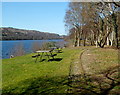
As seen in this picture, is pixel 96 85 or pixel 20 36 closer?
pixel 96 85

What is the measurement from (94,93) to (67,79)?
1.96 m

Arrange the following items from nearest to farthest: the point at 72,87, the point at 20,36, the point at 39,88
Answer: the point at 72,87 < the point at 39,88 < the point at 20,36

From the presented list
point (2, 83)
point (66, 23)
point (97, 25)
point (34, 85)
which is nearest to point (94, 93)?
point (34, 85)

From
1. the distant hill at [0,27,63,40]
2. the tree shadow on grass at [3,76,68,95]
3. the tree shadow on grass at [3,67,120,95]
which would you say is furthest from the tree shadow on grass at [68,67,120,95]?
the distant hill at [0,27,63,40]

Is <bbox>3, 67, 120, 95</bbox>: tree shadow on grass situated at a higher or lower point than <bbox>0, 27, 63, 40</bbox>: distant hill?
lower

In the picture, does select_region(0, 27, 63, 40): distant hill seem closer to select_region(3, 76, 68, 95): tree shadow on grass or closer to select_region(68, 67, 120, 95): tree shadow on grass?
select_region(3, 76, 68, 95): tree shadow on grass

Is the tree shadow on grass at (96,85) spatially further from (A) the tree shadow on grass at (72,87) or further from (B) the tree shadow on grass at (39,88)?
(B) the tree shadow on grass at (39,88)

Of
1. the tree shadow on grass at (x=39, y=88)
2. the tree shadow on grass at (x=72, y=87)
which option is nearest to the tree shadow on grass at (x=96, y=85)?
the tree shadow on grass at (x=72, y=87)

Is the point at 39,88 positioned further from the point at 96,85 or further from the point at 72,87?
the point at 96,85

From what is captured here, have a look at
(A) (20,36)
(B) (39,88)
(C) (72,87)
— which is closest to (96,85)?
(C) (72,87)

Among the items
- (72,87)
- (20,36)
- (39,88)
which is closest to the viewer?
(72,87)

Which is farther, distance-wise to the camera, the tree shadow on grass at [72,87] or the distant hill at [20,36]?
the distant hill at [20,36]

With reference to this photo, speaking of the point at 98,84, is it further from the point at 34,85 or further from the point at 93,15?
the point at 93,15

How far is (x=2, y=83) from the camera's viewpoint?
7.10 m
